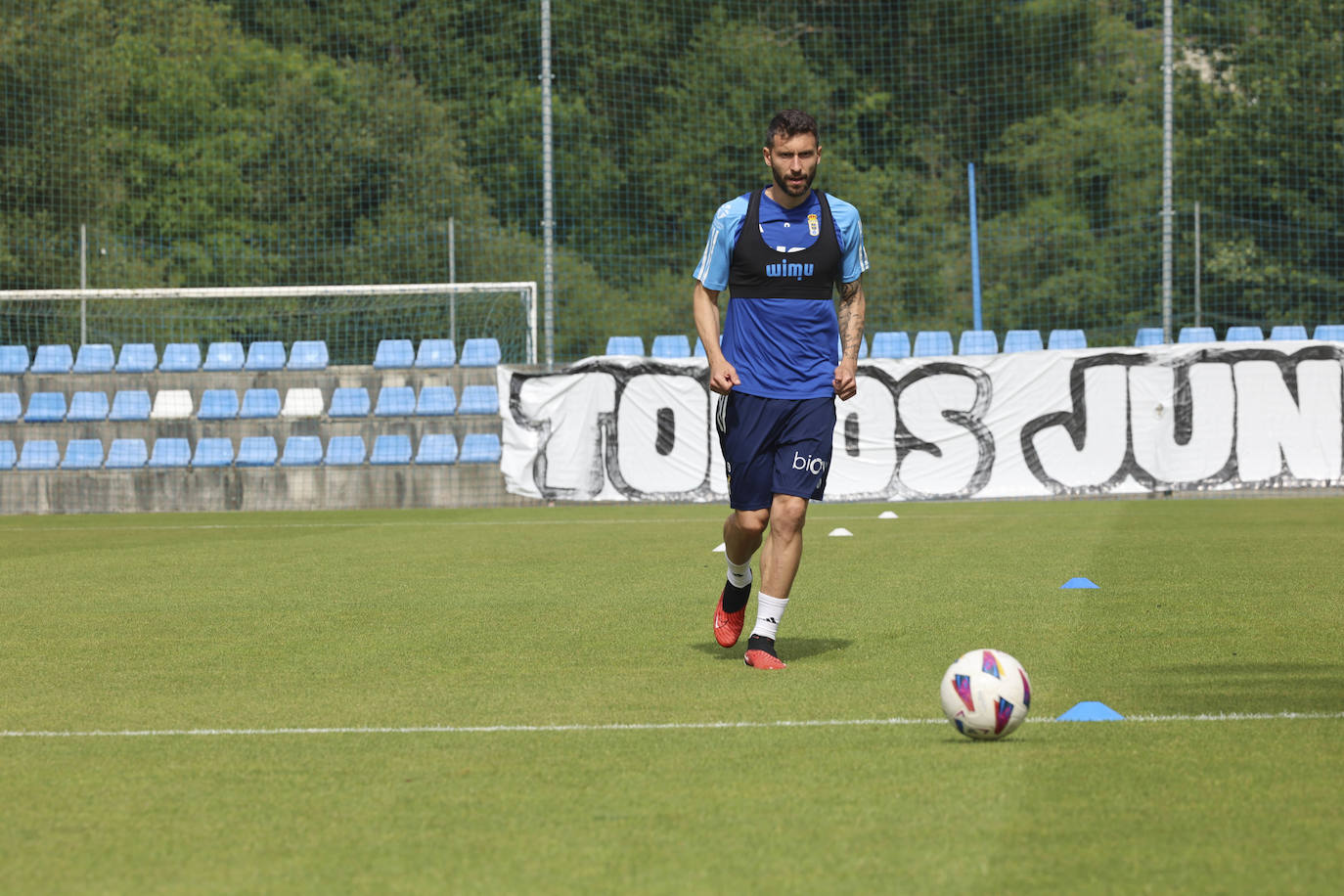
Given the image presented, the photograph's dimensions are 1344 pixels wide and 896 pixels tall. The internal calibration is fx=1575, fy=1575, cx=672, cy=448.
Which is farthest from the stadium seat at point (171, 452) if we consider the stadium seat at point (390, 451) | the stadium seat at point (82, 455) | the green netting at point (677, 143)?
the green netting at point (677, 143)

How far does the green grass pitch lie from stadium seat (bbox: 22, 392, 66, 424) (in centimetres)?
1057

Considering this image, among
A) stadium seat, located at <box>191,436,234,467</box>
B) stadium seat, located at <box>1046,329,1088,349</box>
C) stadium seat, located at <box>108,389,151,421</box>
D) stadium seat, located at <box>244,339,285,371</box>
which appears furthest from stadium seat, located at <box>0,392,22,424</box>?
stadium seat, located at <box>1046,329,1088,349</box>

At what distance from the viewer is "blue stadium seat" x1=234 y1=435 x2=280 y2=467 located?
18922mm

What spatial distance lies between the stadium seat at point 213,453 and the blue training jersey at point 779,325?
13951 millimetres

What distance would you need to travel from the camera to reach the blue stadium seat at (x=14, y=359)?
20078mm

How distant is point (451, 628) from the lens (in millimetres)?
7129

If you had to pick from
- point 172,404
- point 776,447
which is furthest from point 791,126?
point 172,404

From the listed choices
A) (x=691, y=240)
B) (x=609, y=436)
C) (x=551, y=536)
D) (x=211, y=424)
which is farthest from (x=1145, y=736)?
(x=691, y=240)

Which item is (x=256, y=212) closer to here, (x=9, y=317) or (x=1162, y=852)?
(x=9, y=317)

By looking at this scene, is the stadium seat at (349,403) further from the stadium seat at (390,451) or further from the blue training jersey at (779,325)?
the blue training jersey at (779,325)

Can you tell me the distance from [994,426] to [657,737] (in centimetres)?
1334

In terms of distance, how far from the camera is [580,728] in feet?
15.4

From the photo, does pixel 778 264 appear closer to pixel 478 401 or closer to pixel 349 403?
pixel 478 401

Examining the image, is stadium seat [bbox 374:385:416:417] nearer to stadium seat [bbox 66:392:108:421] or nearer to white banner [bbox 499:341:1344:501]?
white banner [bbox 499:341:1344:501]
